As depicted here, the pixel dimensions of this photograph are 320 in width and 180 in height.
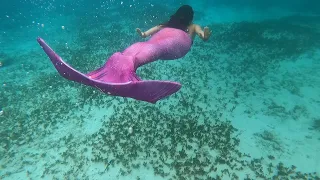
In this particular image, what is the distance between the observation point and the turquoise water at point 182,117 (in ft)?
31.3

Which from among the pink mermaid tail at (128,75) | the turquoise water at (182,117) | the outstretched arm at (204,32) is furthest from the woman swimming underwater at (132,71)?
the turquoise water at (182,117)

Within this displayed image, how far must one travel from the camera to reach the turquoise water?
31.3 ft

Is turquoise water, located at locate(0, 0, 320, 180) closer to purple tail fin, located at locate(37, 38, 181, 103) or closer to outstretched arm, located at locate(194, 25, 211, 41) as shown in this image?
outstretched arm, located at locate(194, 25, 211, 41)

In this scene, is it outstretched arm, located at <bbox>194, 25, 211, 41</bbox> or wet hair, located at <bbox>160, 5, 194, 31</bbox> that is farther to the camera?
wet hair, located at <bbox>160, 5, 194, 31</bbox>

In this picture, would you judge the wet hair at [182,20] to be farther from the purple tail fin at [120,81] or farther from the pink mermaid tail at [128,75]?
the purple tail fin at [120,81]

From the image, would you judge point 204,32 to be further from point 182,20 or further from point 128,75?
point 128,75

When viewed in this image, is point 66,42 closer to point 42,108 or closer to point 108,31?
point 108,31

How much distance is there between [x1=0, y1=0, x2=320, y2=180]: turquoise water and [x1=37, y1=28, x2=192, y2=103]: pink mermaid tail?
562 cm

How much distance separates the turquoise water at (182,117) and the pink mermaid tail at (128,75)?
5.62 metres

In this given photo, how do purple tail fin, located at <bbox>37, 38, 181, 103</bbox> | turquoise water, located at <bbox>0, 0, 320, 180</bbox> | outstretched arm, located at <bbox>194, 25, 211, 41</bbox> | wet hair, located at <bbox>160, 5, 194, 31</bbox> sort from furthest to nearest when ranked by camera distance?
turquoise water, located at <bbox>0, 0, 320, 180</bbox>, wet hair, located at <bbox>160, 5, 194, 31</bbox>, outstretched arm, located at <bbox>194, 25, 211, 41</bbox>, purple tail fin, located at <bbox>37, 38, 181, 103</bbox>

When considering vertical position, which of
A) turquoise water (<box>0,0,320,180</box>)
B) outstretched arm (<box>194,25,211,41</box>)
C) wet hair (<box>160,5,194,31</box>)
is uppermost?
wet hair (<box>160,5,194,31</box>)

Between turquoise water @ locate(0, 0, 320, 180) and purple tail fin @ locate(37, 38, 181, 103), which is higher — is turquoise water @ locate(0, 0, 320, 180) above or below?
below

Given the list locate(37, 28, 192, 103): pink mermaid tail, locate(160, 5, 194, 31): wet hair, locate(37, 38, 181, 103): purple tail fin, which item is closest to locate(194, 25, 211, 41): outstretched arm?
locate(160, 5, 194, 31): wet hair

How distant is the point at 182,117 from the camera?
11.7 metres
